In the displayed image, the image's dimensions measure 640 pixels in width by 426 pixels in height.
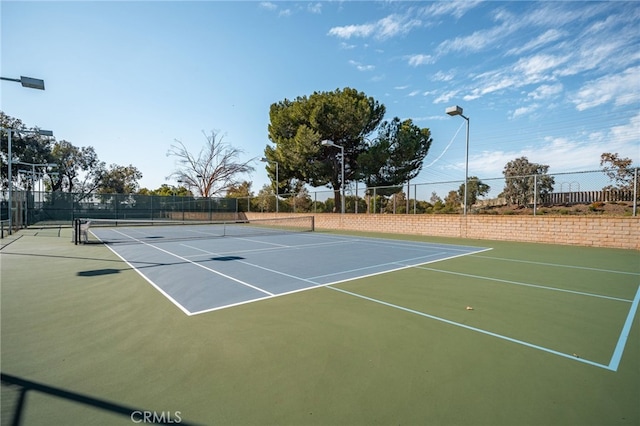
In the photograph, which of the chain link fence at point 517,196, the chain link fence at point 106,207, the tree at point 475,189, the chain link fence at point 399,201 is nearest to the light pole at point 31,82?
the chain link fence at point 399,201

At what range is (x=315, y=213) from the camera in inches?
995

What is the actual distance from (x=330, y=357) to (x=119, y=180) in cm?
6460

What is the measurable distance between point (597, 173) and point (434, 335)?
1321 cm

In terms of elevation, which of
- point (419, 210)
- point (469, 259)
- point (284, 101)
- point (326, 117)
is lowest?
point (469, 259)

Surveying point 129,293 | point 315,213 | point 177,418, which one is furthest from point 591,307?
point 315,213

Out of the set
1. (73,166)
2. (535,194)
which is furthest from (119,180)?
(535,194)

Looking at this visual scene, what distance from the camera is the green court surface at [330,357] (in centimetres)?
216

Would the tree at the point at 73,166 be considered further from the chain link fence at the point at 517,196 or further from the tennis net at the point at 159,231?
the chain link fence at the point at 517,196

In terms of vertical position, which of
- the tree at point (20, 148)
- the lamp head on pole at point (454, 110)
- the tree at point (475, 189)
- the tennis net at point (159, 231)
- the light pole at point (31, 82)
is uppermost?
the tree at point (20, 148)

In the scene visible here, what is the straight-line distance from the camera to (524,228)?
13352mm

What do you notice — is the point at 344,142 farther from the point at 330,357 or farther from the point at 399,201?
the point at 330,357

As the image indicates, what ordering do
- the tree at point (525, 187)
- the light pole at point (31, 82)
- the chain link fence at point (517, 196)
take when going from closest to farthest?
1. the light pole at point (31, 82)
2. the chain link fence at point (517, 196)
3. the tree at point (525, 187)

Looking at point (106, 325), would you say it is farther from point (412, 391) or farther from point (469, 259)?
point (469, 259)

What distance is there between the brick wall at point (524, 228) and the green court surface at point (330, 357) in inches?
302
